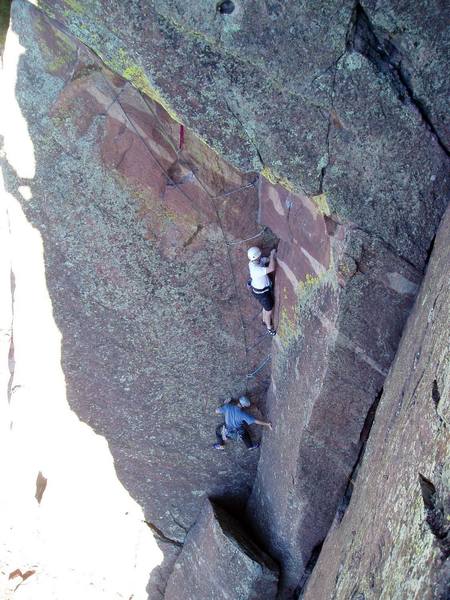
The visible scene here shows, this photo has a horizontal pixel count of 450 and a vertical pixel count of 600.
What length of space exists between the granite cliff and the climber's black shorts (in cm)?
14

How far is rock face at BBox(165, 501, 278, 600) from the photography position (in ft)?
23.6

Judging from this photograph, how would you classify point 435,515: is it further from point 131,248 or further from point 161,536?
point 161,536

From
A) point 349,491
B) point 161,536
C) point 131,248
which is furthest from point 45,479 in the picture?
point 349,491

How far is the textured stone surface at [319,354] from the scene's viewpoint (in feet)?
16.3

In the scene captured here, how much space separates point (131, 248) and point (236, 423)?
8.40ft

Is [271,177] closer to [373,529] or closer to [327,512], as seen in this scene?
[373,529]

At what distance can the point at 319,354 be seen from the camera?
552cm

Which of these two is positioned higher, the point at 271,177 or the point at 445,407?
the point at 271,177

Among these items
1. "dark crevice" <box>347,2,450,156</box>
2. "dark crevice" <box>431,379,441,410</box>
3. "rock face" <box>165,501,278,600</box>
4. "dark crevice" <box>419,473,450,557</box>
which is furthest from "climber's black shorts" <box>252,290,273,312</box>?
"rock face" <box>165,501,278,600</box>

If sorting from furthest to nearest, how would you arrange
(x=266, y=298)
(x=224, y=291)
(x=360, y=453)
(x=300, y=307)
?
(x=224, y=291)
(x=266, y=298)
(x=360, y=453)
(x=300, y=307)

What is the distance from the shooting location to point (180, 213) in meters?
6.28

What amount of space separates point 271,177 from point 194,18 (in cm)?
139

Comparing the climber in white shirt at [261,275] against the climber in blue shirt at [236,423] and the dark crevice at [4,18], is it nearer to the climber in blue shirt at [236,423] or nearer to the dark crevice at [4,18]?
the climber in blue shirt at [236,423]

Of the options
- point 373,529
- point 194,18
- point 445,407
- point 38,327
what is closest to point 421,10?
point 194,18
